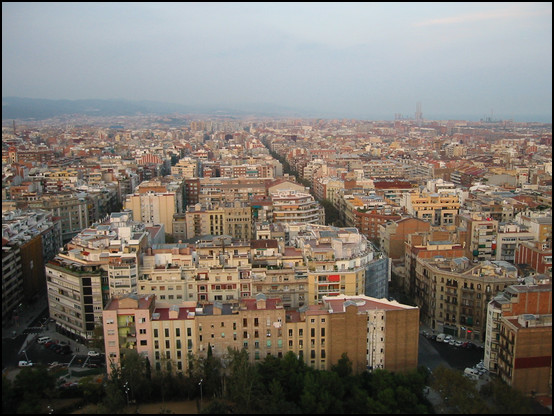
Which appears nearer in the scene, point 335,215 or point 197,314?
point 197,314

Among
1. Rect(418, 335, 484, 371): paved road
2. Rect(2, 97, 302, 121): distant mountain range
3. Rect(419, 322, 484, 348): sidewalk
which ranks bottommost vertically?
Rect(418, 335, 484, 371): paved road

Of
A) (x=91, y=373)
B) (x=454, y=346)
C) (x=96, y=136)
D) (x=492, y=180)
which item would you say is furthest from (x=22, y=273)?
(x=96, y=136)

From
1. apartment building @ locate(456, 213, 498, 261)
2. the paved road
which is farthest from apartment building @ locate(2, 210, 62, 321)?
apartment building @ locate(456, 213, 498, 261)

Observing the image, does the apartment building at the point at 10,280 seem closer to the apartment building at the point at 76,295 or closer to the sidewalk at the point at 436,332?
the apartment building at the point at 76,295

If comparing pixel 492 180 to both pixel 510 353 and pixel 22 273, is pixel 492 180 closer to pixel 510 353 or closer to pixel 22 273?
pixel 510 353

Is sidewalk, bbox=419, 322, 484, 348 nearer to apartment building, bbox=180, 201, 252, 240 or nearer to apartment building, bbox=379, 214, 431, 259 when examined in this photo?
apartment building, bbox=379, 214, 431, 259

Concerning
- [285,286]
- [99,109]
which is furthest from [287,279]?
[99,109]

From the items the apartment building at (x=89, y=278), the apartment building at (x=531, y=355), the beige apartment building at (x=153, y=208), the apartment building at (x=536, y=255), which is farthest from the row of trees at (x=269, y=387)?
the beige apartment building at (x=153, y=208)

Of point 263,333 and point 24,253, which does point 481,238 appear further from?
point 24,253
